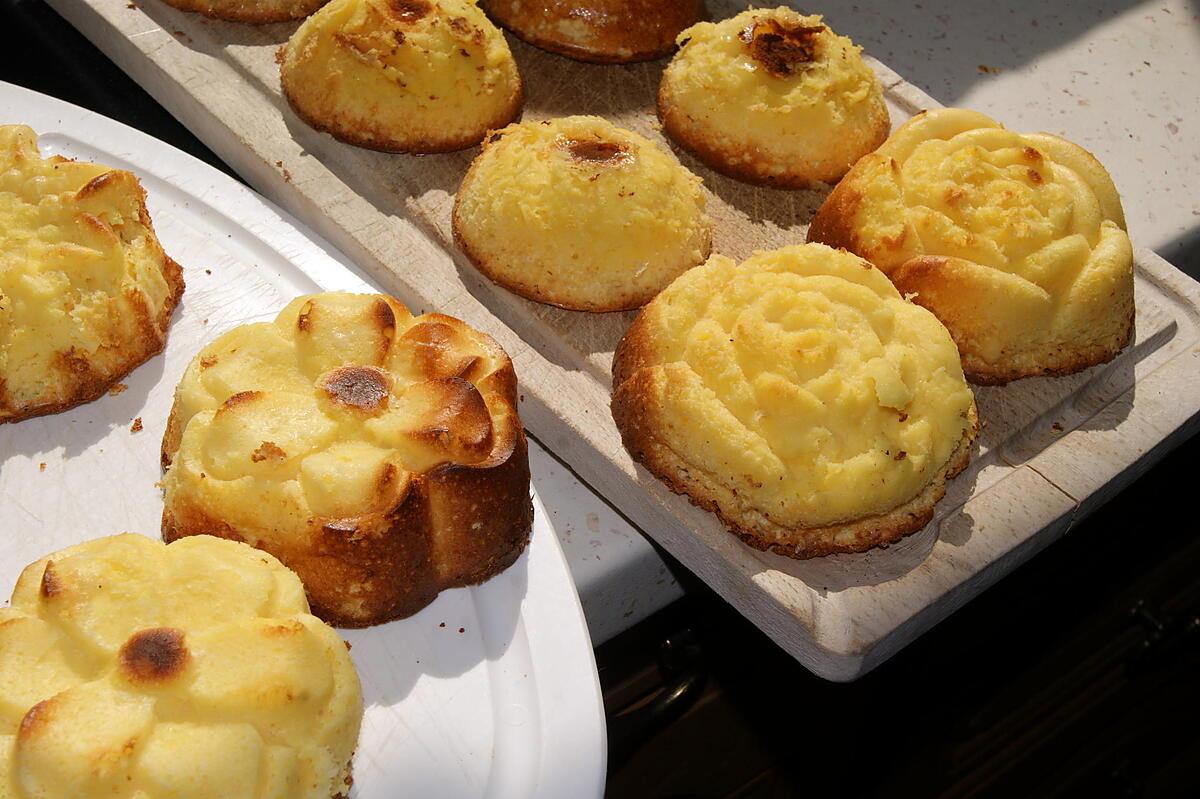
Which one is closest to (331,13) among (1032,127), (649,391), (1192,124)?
(649,391)

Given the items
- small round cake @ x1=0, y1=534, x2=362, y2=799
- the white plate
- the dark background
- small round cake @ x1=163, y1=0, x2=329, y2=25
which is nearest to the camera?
small round cake @ x1=0, y1=534, x2=362, y2=799

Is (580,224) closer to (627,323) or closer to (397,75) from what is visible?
(627,323)

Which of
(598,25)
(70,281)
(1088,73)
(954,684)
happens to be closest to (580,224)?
(598,25)

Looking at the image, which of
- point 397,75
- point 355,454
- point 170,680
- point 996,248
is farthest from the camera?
point 397,75

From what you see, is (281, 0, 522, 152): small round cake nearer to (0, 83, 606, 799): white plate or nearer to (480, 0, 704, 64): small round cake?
(480, 0, 704, 64): small round cake

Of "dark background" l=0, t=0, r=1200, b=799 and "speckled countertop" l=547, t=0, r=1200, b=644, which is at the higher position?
"speckled countertop" l=547, t=0, r=1200, b=644

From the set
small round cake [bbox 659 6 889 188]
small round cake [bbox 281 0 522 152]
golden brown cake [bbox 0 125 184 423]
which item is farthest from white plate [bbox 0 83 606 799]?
small round cake [bbox 659 6 889 188]

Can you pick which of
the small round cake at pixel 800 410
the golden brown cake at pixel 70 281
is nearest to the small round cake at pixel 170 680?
the golden brown cake at pixel 70 281

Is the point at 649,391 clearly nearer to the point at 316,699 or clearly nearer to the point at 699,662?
the point at 699,662
